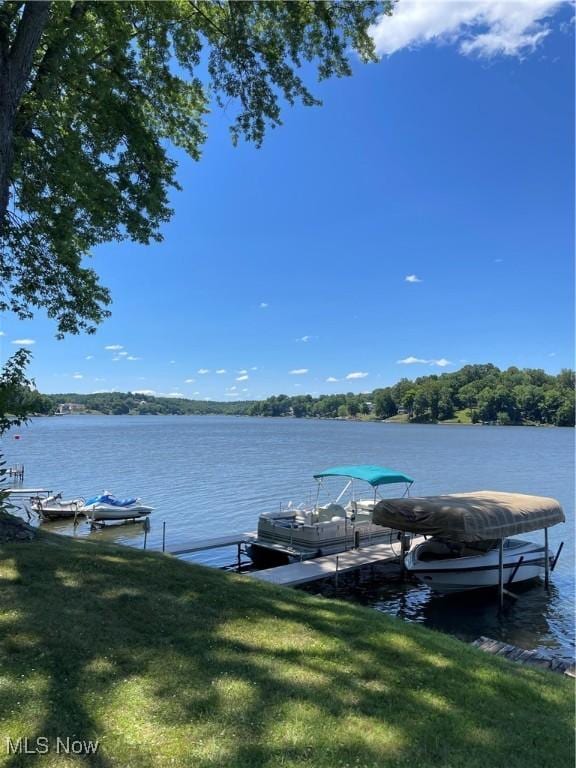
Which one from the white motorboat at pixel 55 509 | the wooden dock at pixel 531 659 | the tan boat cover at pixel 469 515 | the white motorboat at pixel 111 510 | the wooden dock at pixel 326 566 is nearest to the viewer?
the wooden dock at pixel 531 659

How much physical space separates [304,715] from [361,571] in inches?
559

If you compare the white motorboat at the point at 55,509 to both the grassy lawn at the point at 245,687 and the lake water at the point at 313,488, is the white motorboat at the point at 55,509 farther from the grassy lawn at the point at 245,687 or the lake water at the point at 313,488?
the grassy lawn at the point at 245,687

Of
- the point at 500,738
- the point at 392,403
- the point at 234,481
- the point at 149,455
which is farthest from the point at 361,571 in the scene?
the point at 392,403

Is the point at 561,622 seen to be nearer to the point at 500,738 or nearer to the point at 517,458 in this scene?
the point at 500,738

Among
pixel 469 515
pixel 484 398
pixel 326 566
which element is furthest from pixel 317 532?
pixel 484 398

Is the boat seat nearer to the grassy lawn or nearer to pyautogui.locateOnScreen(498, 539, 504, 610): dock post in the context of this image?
pyautogui.locateOnScreen(498, 539, 504, 610): dock post

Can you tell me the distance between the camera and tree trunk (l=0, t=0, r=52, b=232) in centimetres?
625

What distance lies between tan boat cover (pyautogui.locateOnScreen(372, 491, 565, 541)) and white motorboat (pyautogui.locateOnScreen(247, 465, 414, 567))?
2.91 metres

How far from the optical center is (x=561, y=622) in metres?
14.0

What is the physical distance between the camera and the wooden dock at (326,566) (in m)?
14.5

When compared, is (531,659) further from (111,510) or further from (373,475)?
(111,510)

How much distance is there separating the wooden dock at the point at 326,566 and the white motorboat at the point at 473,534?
1.72 meters

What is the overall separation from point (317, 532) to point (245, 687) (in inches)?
534

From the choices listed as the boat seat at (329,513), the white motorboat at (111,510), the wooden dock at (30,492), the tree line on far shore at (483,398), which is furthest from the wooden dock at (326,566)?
the tree line on far shore at (483,398)
